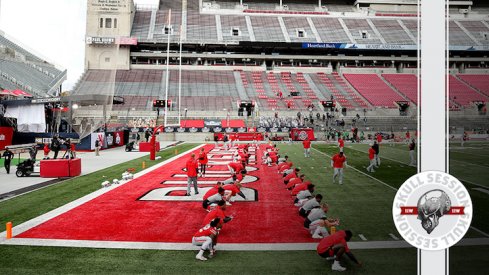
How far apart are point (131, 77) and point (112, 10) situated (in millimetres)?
12058

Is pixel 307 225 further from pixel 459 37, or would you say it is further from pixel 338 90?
pixel 459 37

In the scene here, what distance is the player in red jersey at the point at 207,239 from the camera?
639 cm

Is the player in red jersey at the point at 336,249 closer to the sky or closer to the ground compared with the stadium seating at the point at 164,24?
closer to the ground

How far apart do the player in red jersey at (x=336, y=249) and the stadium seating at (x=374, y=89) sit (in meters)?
49.4

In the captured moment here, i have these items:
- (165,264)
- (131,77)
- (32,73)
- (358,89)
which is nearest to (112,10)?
(131,77)

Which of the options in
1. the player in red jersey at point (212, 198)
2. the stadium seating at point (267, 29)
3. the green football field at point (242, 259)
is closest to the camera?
the green football field at point (242, 259)

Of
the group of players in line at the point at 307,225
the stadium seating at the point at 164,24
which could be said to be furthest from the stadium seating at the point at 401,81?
the group of players in line at the point at 307,225

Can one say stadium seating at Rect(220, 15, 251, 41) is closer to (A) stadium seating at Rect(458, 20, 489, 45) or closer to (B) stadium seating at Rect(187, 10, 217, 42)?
(B) stadium seating at Rect(187, 10, 217, 42)

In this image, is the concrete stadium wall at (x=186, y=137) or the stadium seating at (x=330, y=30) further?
the stadium seating at (x=330, y=30)

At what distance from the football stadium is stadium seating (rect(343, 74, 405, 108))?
42 cm

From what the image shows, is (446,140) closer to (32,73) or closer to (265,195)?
(265,195)

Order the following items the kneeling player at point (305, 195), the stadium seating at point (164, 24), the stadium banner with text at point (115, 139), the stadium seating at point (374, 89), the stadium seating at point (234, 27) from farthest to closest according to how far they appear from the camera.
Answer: the stadium seating at point (234, 27), the stadium seating at point (164, 24), the stadium seating at point (374, 89), the stadium banner with text at point (115, 139), the kneeling player at point (305, 195)

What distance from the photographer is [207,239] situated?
652cm

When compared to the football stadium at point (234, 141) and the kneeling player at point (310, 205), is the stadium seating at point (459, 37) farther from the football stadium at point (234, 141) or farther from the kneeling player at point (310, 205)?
the kneeling player at point (310, 205)
